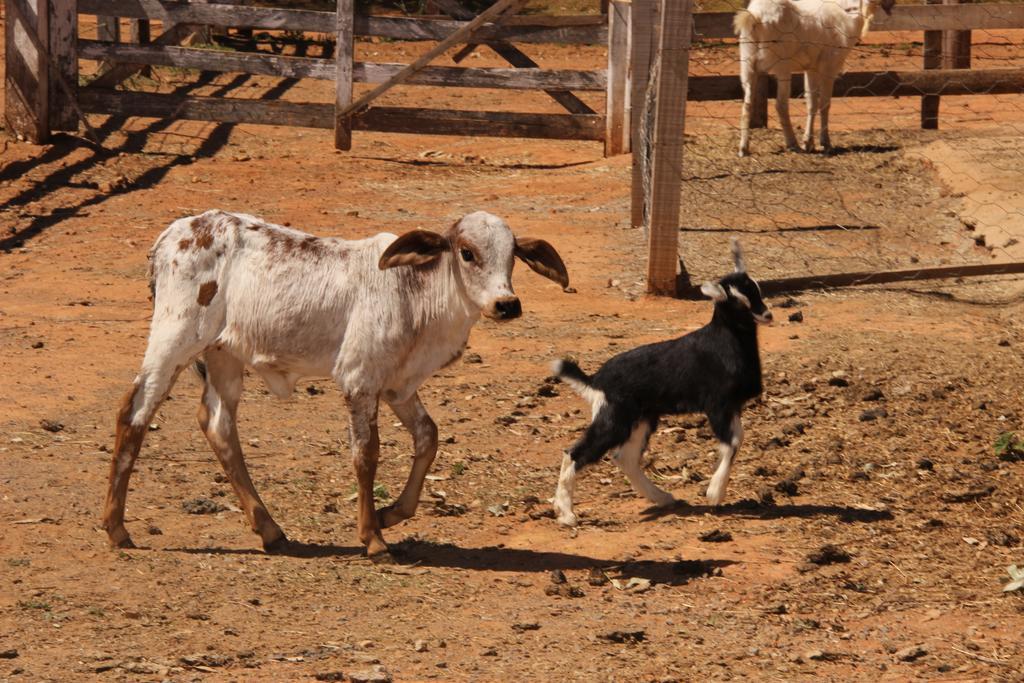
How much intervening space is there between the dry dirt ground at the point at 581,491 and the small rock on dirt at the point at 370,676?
0.9 inches

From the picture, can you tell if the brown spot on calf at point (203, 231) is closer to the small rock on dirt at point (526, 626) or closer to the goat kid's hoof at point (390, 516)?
the goat kid's hoof at point (390, 516)

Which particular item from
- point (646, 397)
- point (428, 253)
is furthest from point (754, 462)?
point (428, 253)

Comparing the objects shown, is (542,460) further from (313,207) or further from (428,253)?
(313,207)

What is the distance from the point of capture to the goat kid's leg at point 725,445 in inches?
280

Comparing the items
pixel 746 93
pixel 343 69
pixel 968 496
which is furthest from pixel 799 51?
pixel 968 496

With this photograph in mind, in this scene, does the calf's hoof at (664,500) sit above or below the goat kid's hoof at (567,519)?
above

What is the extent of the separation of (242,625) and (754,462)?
3.23 m

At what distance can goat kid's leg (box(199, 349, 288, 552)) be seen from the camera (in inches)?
267

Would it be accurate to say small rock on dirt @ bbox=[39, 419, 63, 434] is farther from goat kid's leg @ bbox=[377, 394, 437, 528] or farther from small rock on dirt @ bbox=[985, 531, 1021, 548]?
small rock on dirt @ bbox=[985, 531, 1021, 548]

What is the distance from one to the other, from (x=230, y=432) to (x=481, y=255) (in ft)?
4.87

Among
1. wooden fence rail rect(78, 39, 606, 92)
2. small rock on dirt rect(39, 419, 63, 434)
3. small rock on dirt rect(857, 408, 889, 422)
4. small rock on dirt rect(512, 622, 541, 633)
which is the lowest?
small rock on dirt rect(512, 622, 541, 633)

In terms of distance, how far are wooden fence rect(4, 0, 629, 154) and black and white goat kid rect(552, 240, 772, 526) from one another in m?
9.74

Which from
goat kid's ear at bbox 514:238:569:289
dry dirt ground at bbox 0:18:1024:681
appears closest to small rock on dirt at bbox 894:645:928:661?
dry dirt ground at bbox 0:18:1024:681

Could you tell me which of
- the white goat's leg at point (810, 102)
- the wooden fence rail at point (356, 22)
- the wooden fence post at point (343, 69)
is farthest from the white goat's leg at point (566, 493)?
the wooden fence post at point (343, 69)
